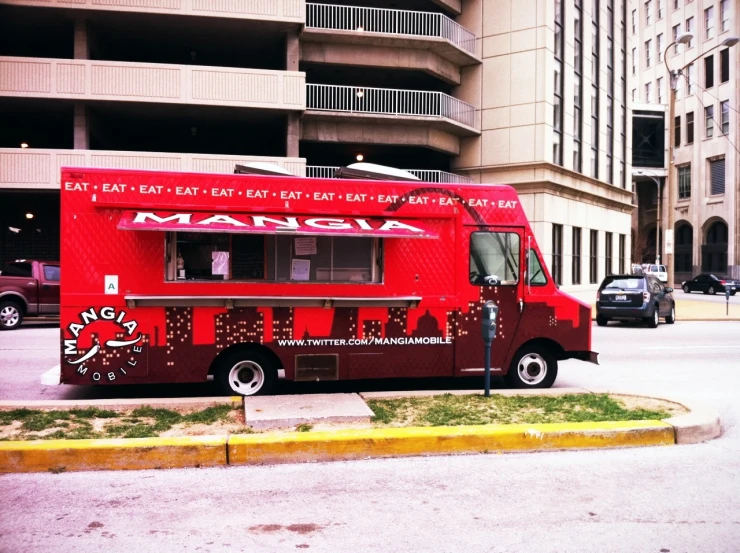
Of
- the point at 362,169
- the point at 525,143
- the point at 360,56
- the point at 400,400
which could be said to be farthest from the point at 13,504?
the point at 525,143

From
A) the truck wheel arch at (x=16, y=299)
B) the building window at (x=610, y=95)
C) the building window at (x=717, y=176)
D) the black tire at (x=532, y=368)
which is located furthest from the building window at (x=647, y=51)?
the black tire at (x=532, y=368)

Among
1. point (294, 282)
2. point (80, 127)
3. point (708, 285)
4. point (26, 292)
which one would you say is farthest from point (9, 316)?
point (708, 285)

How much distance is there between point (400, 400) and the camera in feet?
25.4

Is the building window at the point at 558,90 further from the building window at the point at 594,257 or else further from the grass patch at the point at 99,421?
the grass patch at the point at 99,421

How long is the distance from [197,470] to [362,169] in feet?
14.9

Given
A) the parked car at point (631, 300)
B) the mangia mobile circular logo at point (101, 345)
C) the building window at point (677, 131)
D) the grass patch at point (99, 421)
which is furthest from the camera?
the building window at point (677, 131)

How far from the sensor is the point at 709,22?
206 feet

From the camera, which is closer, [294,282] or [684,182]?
[294,282]

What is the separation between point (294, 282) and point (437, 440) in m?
3.01

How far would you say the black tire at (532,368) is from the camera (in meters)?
9.09

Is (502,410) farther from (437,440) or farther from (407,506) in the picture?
(407,506)

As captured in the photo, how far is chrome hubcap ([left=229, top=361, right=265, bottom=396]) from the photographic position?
823 cm

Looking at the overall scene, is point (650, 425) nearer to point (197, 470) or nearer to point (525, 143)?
point (197, 470)

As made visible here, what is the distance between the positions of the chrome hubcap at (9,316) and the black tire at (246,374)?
11533 millimetres
